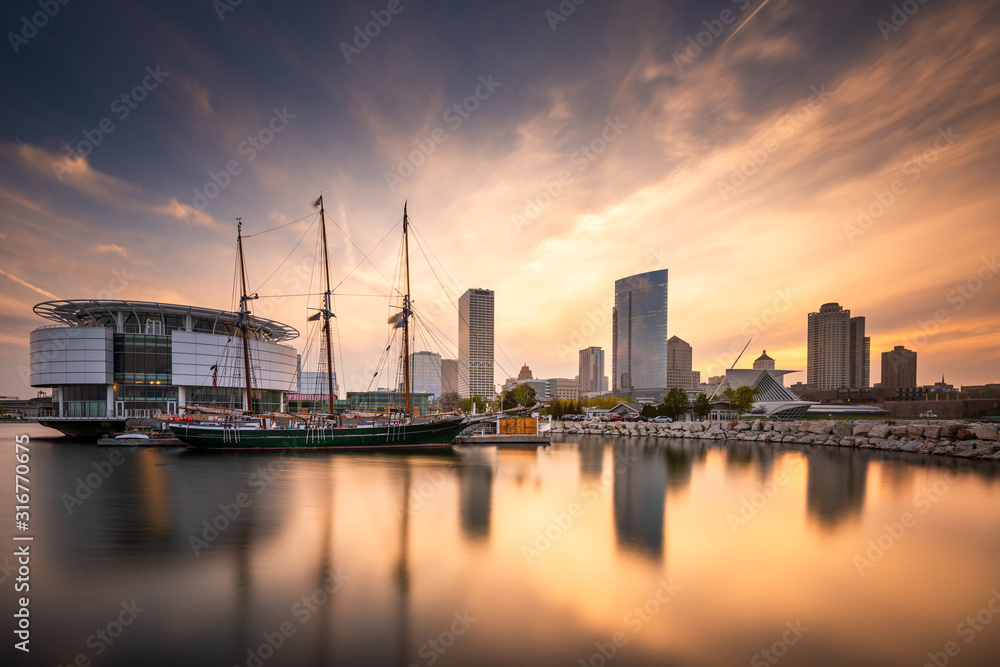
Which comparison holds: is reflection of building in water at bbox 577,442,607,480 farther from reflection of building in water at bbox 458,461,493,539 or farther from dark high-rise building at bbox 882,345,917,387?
dark high-rise building at bbox 882,345,917,387

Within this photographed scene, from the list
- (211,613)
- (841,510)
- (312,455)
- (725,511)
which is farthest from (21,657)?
(312,455)

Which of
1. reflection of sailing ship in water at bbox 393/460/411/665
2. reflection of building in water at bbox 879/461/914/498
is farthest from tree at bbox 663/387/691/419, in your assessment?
reflection of sailing ship in water at bbox 393/460/411/665

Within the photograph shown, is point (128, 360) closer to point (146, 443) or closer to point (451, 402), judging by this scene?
point (146, 443)

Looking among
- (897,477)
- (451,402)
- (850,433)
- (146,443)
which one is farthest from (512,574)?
(451,402)

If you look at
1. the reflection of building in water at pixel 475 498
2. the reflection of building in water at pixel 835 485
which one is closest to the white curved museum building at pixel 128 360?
the reflection of building in water at pixel 475 498

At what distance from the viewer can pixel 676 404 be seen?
65500 millimetres

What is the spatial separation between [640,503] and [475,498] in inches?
274

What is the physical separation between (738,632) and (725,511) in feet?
32.3

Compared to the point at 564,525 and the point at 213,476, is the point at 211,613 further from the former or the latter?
the point at 213,476

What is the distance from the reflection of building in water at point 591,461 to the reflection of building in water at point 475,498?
19.2 ft

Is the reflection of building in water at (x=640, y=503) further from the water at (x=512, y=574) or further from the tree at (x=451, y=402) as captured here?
the tree at (x=451, y=402)

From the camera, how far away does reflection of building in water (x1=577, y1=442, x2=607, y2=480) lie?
80.0ft

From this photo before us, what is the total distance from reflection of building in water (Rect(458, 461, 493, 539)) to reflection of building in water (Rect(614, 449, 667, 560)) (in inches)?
176

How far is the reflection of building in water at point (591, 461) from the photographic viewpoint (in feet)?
80.0
